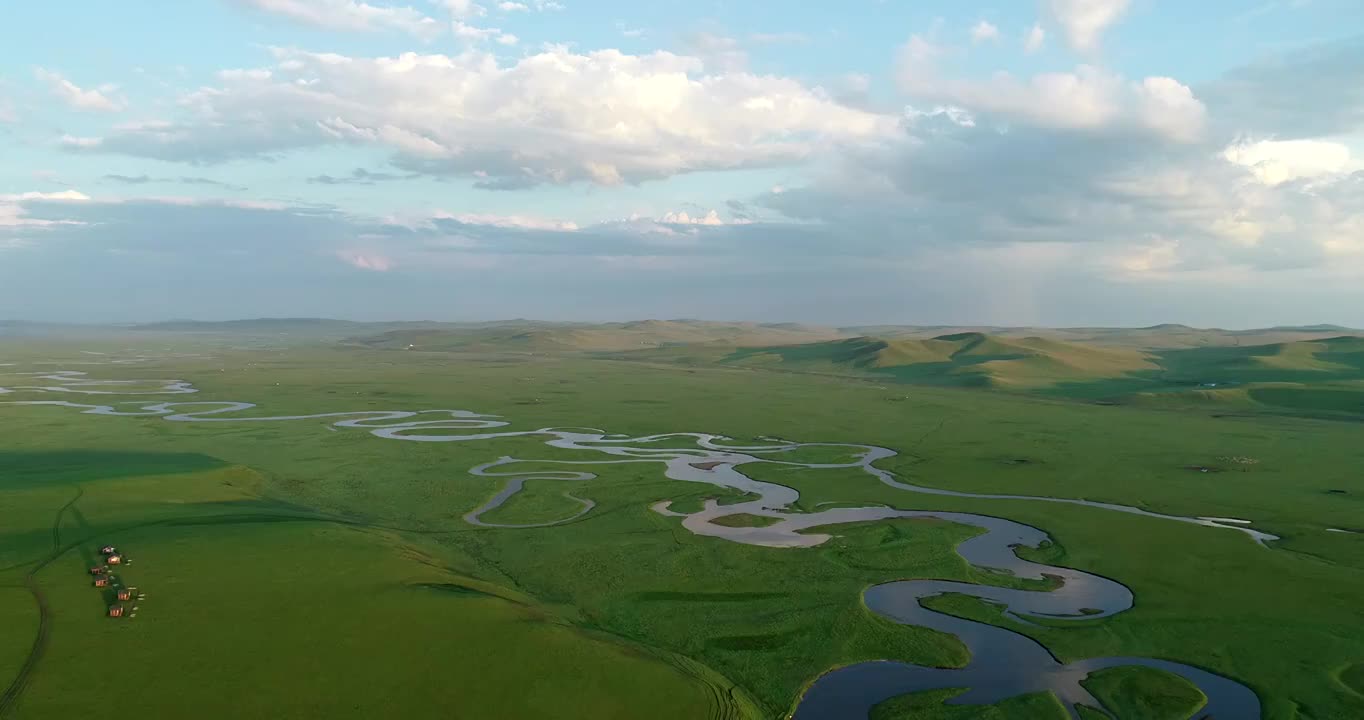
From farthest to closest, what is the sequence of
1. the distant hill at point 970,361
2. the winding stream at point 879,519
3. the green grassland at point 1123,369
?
the distant hill at point 970,361, the green grassland at point 1123,369, the winding stream at point 879,519

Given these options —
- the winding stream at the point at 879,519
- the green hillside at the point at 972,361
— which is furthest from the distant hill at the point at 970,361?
the winding stream at the point at 879,519

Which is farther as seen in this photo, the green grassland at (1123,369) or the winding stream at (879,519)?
the green grassland at (1123,369)

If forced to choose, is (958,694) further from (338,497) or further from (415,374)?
(415,374)

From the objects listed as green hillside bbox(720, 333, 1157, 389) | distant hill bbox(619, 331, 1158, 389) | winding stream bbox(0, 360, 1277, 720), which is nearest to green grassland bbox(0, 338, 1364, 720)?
winding stream bbox(0, 360, 1277, 720)

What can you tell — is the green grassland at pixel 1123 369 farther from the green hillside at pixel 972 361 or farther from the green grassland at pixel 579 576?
the green grassland at pixel 579 576

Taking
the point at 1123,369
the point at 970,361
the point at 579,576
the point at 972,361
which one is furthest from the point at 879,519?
the point at 1123,369

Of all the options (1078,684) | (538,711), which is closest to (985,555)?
(1078,684)

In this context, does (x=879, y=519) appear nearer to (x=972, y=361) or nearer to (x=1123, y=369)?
(x=972, y=361)
